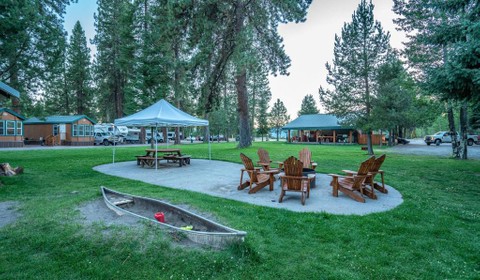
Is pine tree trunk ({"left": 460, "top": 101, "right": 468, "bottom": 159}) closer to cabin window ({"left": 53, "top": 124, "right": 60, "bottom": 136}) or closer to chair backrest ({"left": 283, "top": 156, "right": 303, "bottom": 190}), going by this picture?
chair backrest ({"left": 283, "top": 156, "right": 303, "bottom": 190})

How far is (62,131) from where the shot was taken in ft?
98.1

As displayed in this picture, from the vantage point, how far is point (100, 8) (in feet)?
116

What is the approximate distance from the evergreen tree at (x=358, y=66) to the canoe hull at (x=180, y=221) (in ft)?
54.7

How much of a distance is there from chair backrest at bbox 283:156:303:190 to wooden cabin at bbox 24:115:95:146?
30.7 meters

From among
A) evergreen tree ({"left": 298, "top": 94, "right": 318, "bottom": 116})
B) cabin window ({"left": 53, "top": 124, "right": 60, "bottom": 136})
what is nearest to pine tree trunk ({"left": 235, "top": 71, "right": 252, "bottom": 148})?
cabin window ({"left": 53, "top": 124, "right": 60, "bottom": 136})

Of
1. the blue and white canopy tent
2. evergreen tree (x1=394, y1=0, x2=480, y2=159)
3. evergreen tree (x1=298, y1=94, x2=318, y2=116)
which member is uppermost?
evergreen tree (x1=298, y1=94, x2=318, y2=116)

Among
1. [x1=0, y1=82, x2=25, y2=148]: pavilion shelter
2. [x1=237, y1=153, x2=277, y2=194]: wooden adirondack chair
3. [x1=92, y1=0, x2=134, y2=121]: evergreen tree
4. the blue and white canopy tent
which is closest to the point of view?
[x1=237, y1=153, x2=277, y2=194]: wooden adirondack chair

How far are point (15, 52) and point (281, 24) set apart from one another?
13.4m

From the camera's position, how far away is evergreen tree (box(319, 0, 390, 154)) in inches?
688

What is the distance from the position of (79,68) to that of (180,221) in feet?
139

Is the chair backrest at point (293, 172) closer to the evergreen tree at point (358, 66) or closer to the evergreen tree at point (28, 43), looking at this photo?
the evergreen tree at point (28, 43)

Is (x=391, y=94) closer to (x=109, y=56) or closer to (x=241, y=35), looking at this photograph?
(x=241, y=35)

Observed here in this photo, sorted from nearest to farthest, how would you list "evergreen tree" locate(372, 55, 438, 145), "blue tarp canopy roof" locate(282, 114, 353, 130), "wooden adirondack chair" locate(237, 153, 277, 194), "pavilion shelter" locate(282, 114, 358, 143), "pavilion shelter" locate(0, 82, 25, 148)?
"wooden adirondack chair" locate(237, 153, 277, 194), "evergreen tree" locate(372, 55, 438, 145), "pavilion shelter" locate(0, 82, 25, 148), "pavilion shelter" locate(282, 114, 358, 143), "blue tarp canopy roof" locate(282, 114, 353, 130)

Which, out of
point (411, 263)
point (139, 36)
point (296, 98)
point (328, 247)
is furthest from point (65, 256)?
point (296, 98)
